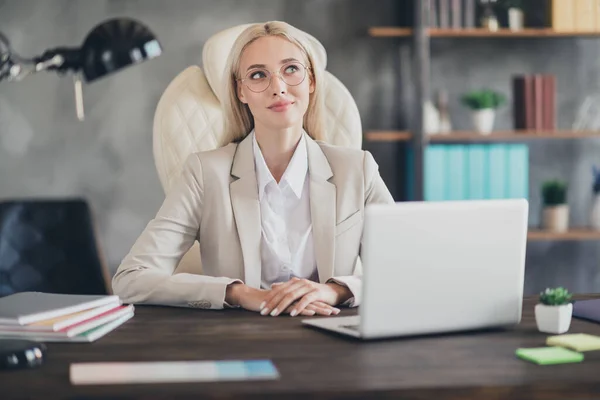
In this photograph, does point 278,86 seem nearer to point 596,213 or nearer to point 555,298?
point 555,298

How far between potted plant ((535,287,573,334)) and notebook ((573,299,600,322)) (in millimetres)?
133

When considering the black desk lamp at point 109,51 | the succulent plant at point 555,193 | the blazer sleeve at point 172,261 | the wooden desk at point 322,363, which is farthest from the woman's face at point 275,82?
the succulent plant at point 555,193

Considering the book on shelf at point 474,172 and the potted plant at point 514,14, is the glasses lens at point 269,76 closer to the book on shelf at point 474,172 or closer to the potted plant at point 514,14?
the book on shelf at point 474,172

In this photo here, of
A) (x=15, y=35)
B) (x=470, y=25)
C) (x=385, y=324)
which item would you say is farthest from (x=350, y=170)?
(x=15, y=35)

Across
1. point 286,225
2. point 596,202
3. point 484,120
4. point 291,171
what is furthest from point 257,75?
point 596,202

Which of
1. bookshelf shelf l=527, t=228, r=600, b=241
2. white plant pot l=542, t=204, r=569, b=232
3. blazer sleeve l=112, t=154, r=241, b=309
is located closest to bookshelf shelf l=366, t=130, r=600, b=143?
white plant pot l=542, t=204, r=569, b=232

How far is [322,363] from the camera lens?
1259mm

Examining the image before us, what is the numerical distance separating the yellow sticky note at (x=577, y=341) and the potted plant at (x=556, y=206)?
2656 mm

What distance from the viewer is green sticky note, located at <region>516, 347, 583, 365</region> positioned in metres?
1.27

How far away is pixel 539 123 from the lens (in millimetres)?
3982

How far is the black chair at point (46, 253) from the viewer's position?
130 inches

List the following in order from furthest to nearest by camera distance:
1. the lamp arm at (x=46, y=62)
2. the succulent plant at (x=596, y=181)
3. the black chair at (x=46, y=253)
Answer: the succulent plant at (x=596, y=181) < the black chair at (x=46, y=253) < the lamp arm at (x=46, y=62)

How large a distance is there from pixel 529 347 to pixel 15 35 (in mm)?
3235

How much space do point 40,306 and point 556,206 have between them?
Result: 2968 mm
